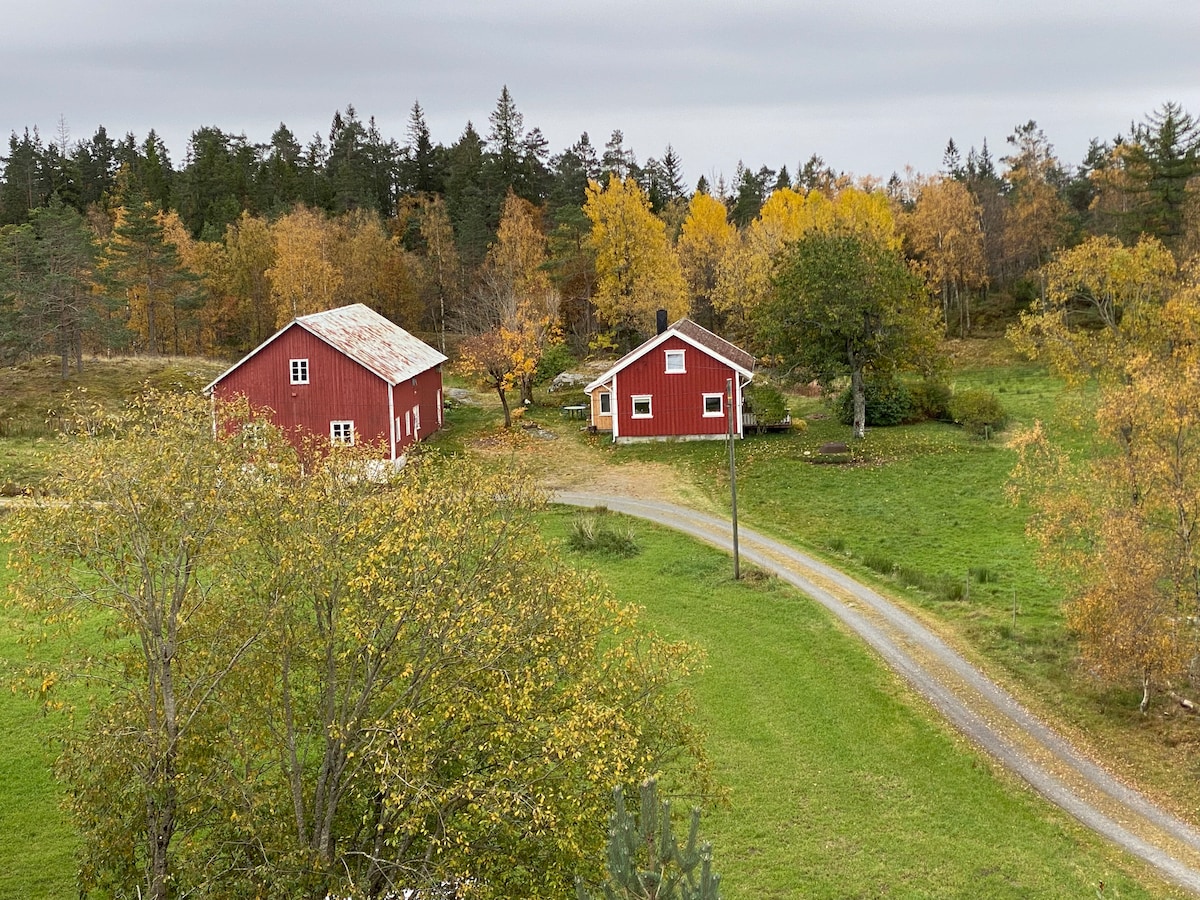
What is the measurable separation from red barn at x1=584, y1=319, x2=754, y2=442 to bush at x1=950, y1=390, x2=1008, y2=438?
1257cm

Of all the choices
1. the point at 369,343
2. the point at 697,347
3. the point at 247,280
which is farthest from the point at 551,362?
the point at 247,280

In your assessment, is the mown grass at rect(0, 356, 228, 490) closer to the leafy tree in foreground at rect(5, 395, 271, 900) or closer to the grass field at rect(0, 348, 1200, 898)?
the grass field at rect(0, 348, 1200, 898)

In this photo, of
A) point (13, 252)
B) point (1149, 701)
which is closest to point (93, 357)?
point (13, 252)

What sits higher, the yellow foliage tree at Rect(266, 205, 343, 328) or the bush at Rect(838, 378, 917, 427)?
the yellow foliage tree at Rect(266, 205, 343, 328)

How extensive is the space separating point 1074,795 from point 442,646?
1494 centimetres

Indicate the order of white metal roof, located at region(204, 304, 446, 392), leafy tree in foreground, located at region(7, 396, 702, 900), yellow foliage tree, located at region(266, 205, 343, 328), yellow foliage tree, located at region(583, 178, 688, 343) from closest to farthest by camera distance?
leafy tree in foreground, located at region(7, 396, 702, 900), white metal roof, located at region(204, 304, 446, 392), yellow foliage tree, located at region(583, 178, 688, 343), yellow foliage tree, located at region(266, 205, 343, 328)

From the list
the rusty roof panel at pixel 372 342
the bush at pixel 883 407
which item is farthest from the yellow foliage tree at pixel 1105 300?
the rusty roof panel at pixel 372 342

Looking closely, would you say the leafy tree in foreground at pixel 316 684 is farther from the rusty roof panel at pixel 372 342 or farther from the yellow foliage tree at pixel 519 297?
the yellow foliage tree at pixel 519 297

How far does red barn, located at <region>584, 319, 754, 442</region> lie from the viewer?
172ft

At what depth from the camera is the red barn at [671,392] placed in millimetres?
52344

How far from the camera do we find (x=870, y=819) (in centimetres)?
1944

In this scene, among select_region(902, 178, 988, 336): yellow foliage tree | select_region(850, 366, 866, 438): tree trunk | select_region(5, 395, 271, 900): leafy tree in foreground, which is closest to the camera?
select_region(5, 395, 271, 900): leafy tree in foreground

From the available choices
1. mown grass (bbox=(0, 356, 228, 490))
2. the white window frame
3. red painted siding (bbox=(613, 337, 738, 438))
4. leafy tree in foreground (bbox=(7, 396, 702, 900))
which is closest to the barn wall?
mown grass (bbox=(0, 356, 228, 490))

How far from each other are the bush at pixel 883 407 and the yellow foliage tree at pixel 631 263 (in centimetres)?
1819
